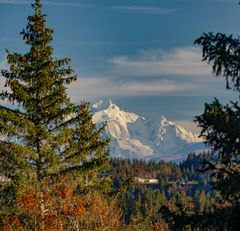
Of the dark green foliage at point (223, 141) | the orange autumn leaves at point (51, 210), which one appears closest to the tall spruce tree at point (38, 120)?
the orange autumn leaves at point (51, 210)

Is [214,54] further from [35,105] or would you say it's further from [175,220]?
[35,105]

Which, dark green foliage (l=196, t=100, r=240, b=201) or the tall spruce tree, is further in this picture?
the tall spruce tree

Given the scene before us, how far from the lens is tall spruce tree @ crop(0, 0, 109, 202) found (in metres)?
29.5

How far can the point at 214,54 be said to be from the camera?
1277cm

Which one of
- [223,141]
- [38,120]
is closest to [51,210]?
[38,120]

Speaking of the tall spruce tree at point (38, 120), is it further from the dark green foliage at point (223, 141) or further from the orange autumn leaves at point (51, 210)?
the dark green foliage at point (223, 141)

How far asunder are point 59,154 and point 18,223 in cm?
511

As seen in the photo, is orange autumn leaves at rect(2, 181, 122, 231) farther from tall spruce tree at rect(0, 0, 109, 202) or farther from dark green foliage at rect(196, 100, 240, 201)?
dark green foliage at rect(196, 100, 240, 201)

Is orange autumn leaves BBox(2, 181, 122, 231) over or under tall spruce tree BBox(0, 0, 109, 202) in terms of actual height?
under

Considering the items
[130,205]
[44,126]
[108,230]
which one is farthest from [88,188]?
[130,205]

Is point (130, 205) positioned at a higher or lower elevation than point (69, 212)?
lower

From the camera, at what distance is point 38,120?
30891 mm

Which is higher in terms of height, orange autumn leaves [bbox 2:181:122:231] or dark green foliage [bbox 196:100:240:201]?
dark green foliage [bbox 196:100:240:201]

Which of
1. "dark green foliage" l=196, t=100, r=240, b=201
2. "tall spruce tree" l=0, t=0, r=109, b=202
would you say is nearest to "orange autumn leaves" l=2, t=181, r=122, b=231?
"tall spruce tree" l=0, t=0, r=109, b=202
